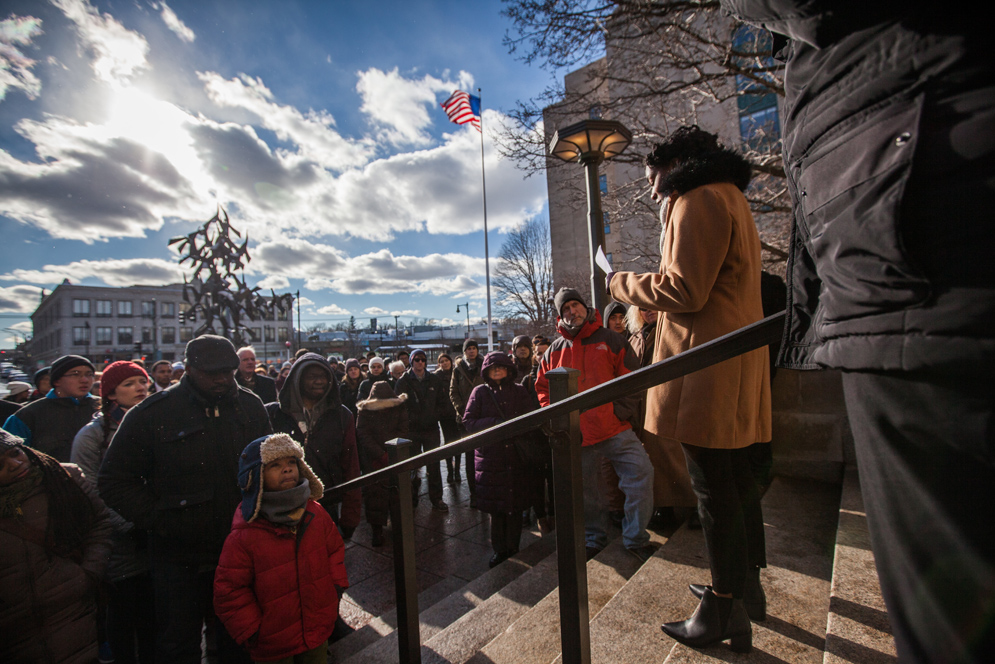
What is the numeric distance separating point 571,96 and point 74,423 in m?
7.59

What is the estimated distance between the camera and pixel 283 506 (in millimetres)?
2477

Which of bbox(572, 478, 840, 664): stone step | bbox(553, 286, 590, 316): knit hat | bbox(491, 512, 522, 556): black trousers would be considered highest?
bbox(553, 286, 590, 316): knit hat

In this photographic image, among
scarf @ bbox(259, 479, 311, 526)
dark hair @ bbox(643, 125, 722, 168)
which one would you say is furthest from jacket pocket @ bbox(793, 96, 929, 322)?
scarf @ bbox(259, 479, 311, 526)

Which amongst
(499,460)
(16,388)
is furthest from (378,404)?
(16,388)

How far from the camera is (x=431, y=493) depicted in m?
6.01

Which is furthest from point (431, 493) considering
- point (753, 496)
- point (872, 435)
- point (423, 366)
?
point (872, 435)

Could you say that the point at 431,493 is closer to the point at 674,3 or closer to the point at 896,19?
the point at 896,19

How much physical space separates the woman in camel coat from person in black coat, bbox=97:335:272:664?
8.41 feet

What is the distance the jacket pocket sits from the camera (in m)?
0.66

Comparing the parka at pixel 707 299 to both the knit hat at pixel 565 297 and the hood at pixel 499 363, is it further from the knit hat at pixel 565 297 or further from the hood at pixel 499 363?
the hood at pixel 499 363

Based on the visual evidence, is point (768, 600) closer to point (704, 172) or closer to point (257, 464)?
point (704, 172)

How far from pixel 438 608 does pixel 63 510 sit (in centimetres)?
238

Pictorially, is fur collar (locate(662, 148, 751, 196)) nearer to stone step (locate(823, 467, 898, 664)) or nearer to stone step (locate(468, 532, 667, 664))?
stone step (locate(823, 467, 898, 664))

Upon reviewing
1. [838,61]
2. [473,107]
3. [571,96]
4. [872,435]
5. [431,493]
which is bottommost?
[431,493]
